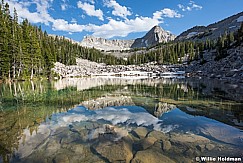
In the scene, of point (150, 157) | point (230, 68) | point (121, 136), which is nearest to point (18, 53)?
point (121, 136)

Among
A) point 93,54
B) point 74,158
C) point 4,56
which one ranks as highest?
point 93,54

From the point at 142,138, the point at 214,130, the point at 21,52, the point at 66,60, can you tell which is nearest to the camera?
the point at 142,138

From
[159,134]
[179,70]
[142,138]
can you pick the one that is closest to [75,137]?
[142,138]

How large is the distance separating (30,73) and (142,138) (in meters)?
53.0

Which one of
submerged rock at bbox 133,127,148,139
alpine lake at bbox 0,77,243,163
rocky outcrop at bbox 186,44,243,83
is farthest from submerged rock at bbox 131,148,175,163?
rocky outcrop at bbox 186,44,243,83

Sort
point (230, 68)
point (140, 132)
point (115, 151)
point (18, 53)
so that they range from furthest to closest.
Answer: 1. point (230, 68)
2. point (18, 53)
3. point (140, 132)
4. point (115, 151)

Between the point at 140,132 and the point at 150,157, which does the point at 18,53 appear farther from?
the point at 150,157

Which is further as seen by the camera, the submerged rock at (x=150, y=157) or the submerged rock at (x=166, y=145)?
the submerged rock at (x=166, y=145)

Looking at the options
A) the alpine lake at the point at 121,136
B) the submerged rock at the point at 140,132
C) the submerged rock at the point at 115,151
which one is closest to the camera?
the submerged rock at the point at 115,151

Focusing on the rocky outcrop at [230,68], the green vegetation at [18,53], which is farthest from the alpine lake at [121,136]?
the green vegetation at [18,53]

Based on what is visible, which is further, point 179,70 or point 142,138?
point 179,70

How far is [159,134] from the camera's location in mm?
8117

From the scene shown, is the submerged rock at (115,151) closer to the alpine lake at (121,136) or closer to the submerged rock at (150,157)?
the alpine lake at (121,136)

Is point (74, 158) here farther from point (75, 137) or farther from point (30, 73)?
point (30, 73)
